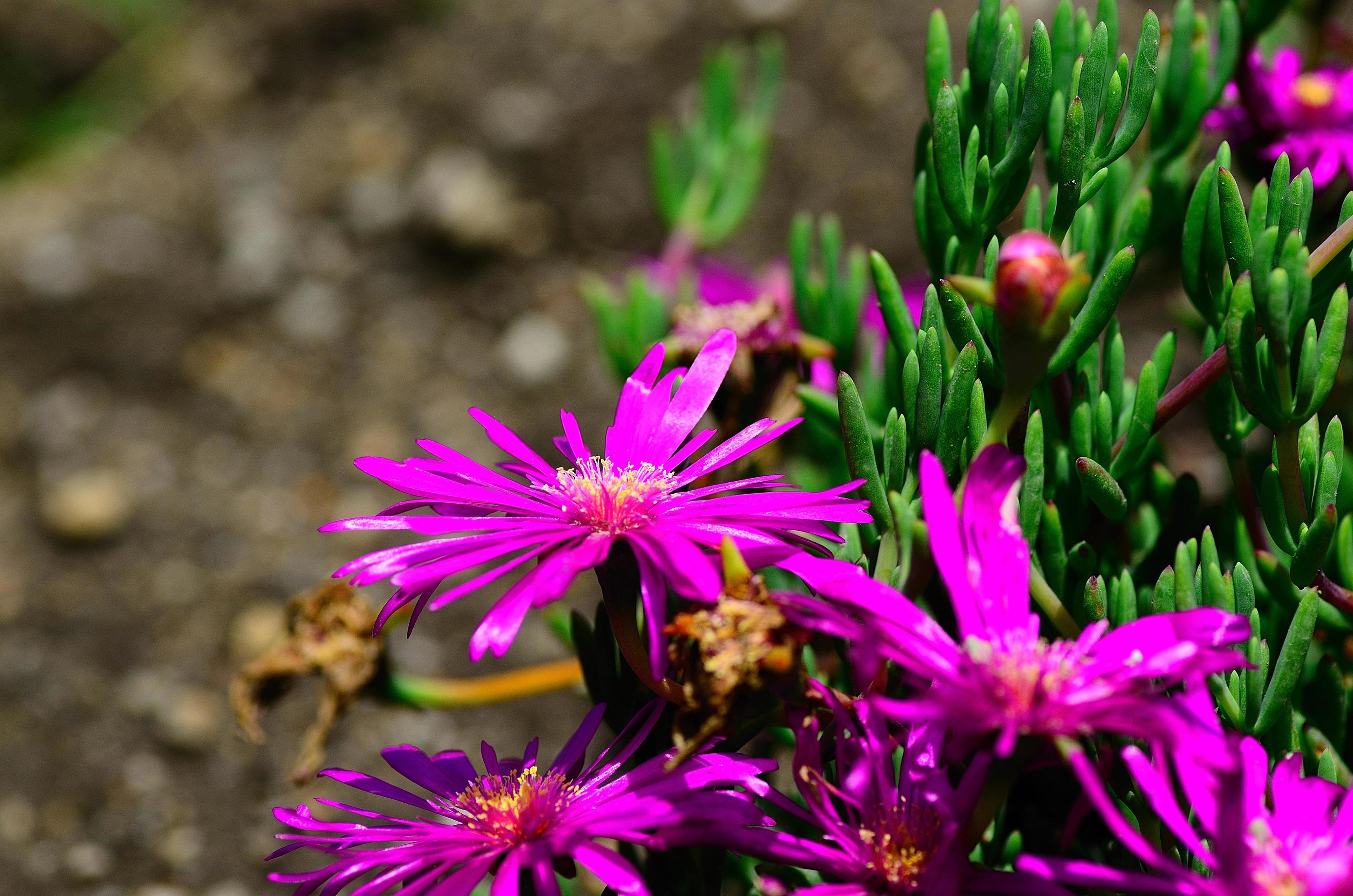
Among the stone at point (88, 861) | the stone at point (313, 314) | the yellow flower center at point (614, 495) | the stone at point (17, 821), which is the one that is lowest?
the yellow flower center at point (614, 495)

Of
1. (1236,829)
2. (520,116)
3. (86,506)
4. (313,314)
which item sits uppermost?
(520,116)

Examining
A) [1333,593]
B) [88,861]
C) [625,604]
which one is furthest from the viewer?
[88,861]

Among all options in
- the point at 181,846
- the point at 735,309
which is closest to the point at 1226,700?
the point at 735,309

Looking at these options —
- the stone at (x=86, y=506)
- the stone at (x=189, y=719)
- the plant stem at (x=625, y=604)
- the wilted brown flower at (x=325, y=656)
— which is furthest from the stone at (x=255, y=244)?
the plant stem at (x=625, y=604)

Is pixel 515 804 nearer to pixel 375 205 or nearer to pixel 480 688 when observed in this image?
pixel 480 688

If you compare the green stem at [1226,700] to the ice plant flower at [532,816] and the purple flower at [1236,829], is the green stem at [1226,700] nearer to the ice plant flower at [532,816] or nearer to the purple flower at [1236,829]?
the purple flower at [1236,829]

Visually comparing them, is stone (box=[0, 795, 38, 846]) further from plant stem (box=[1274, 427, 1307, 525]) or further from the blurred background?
plant stem (box=[1274, 427, 1307, 525])

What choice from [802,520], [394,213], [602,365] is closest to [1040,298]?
[802,520]
